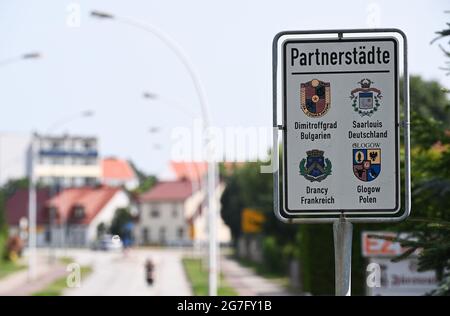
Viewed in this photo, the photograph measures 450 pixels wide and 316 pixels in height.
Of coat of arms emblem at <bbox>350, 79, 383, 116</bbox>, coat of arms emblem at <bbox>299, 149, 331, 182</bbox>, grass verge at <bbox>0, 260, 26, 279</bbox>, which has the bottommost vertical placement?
grass verge at <bbox>0, 260, 26, 279</bbox>

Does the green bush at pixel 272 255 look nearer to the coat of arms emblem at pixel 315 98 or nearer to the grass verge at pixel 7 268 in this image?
the grass verge at pixel 7 268

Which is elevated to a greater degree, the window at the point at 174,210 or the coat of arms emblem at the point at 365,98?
the coat of arms emblem at the point at 365,98

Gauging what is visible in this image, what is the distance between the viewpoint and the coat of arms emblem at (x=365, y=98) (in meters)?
4.39

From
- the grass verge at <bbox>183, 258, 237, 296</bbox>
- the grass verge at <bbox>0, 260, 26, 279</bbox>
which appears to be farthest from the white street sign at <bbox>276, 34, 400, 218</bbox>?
the grass verge at <bbox>0, 260, 26, 279</bbox>

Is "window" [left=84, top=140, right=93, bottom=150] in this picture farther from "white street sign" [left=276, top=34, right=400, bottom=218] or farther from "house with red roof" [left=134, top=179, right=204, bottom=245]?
"white street sign" [left=276, top=34, right=400, bottom=218]

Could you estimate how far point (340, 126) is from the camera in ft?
14.4

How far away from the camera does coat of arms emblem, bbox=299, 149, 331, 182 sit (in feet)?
14.4

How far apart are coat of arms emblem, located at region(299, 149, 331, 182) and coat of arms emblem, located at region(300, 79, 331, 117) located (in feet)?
0.56

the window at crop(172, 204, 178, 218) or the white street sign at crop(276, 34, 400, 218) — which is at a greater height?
Result: the white street sign at crop(276, 34, 400, 218)

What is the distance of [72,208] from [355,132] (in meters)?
109

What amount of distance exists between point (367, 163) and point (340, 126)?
0.66 ft

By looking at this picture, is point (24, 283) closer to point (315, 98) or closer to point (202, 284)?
point (202, 284)

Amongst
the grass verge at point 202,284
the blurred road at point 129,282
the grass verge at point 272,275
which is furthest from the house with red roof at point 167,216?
the grass verge at point 202,284

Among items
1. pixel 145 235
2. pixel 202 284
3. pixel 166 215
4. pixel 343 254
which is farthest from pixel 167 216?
pixel 343 254
